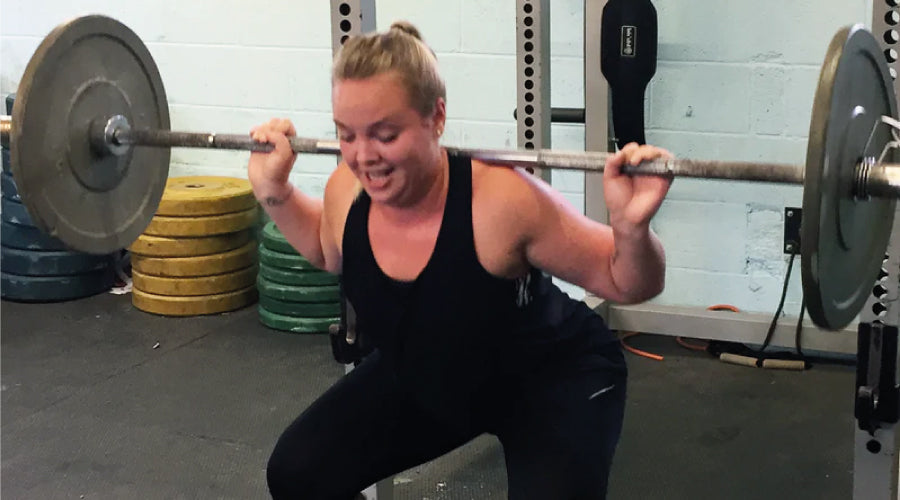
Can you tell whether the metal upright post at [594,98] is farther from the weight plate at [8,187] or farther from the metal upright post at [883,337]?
the weight plate at [8,187]

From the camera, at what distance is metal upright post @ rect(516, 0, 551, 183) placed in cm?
273

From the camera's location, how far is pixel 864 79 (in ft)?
5.30

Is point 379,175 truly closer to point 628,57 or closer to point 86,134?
point 86,134

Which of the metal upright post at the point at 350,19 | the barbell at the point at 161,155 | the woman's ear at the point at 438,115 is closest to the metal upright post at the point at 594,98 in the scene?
the metal upright post at the point at 350,19

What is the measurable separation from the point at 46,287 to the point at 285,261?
1144mm

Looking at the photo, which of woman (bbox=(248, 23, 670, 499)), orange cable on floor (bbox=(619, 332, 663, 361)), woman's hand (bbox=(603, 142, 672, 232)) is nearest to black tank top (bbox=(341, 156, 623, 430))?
woman (bbox=(248, 23, 670, 499))

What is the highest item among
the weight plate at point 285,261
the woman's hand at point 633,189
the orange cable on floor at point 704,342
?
the woman's hand at point 633,189

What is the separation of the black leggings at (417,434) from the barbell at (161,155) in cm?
39

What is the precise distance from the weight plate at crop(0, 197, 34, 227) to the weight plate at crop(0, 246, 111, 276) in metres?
0.12

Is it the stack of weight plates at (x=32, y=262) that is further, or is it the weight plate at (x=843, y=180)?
the stack of weight plates at (x=32, y=262)

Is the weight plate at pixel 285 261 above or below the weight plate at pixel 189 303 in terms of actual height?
above

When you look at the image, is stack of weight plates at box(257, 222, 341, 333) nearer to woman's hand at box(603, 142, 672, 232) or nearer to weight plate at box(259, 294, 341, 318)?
weight plate at box(259, 294, 341, 318)

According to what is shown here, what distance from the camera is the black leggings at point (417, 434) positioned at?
1761 millimetres

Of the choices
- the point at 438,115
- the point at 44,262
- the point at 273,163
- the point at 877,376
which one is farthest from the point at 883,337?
the point at 44,262
